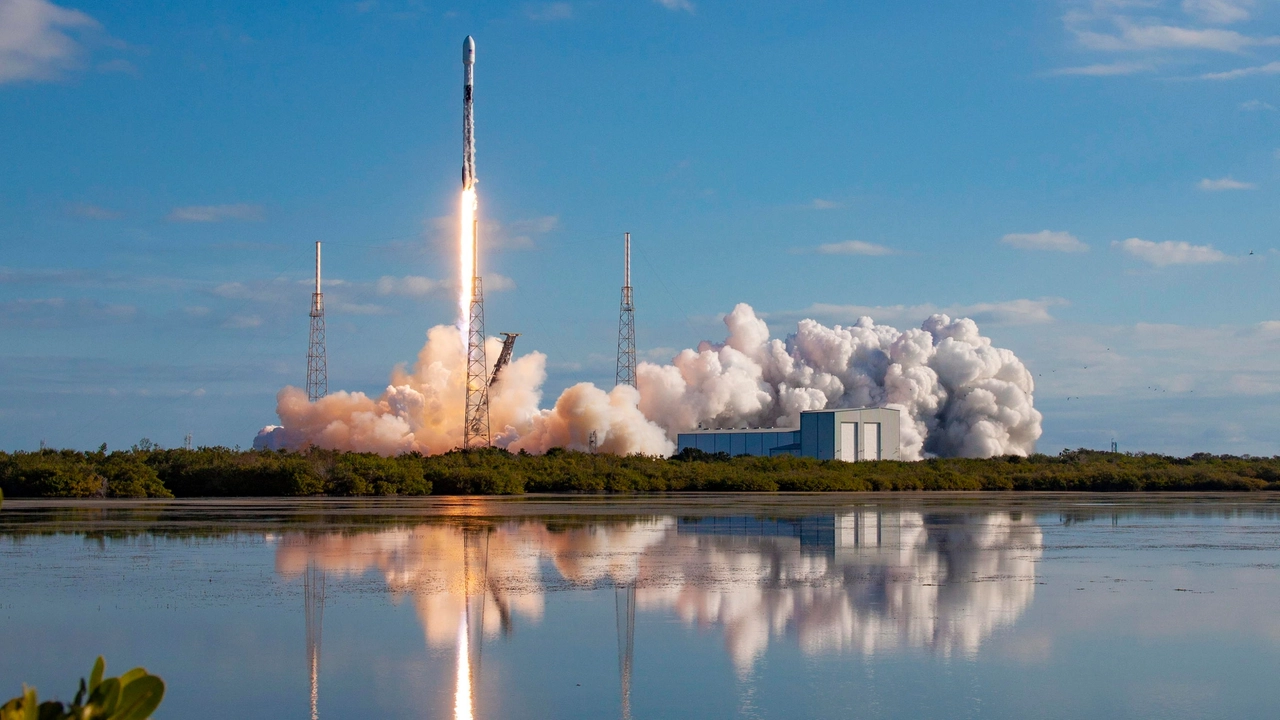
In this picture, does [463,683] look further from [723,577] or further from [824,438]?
[824,438]

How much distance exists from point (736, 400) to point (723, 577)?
165 feet

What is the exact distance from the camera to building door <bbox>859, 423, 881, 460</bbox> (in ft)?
184

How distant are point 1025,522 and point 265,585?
44.5 feet

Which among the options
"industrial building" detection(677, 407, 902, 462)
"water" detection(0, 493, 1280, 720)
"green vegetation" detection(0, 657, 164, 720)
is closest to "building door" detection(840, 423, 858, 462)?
"industrial building" detection(677, 407, 902, 462)

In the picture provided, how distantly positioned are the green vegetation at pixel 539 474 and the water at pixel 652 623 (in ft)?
55.1

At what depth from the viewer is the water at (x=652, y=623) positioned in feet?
19.9

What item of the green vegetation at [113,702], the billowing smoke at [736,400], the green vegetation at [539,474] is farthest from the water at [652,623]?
the billowing smoke at [736,400]

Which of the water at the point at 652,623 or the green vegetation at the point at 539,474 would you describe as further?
the green vegetation at the point at 539,474

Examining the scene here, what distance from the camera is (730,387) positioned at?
6066cm

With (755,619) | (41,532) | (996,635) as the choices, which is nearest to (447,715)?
(755,619)

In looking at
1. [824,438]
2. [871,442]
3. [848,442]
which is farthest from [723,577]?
[871,442]

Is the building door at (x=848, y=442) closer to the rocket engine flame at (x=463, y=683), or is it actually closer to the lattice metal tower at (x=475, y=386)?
the lattice metal tower at (x=475, y=386)

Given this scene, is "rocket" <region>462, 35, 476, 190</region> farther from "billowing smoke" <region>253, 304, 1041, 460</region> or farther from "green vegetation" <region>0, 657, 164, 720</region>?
"green vegetation" <region>0, 657, 164, 720</region>

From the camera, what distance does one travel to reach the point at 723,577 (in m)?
11.0
